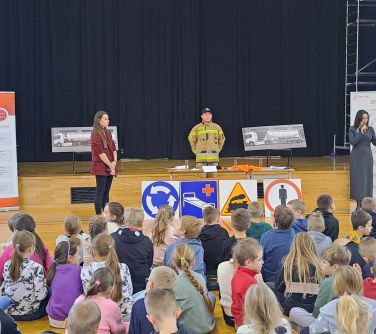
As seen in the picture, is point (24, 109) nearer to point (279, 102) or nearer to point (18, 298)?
point (279, 102)

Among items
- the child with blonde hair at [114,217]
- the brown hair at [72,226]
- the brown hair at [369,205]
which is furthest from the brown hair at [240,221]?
the brown hair at [369,205]

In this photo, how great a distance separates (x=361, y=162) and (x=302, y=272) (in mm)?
4886

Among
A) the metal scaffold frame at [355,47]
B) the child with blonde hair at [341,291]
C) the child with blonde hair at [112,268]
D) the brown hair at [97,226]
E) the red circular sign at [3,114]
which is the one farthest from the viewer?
the metal scaffold frame at [355,47]

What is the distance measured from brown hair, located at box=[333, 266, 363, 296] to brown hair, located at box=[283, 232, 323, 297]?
2.27 feet

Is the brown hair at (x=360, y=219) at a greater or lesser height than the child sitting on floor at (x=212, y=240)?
greater

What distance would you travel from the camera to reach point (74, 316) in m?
2.59

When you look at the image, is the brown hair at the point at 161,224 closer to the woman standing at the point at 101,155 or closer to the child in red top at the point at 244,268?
the child in red top at the point at 244,268

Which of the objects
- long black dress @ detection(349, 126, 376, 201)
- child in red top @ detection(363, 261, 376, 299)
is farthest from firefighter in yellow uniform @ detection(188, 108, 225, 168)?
child in red top @ detection(363, 261, 376, 299)

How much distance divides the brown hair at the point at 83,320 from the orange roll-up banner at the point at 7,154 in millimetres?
6480

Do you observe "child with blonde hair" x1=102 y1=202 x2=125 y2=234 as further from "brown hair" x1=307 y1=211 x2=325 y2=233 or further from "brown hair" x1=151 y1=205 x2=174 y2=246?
"brown hair" x1=307 y1=211 x2=325 y2=233

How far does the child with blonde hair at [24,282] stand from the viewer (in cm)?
427

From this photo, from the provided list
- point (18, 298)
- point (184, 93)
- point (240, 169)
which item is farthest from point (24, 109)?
point (18, 298)

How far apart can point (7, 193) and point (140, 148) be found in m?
3.93

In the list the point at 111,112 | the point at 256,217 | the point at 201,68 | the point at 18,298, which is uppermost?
the point at 201,68
